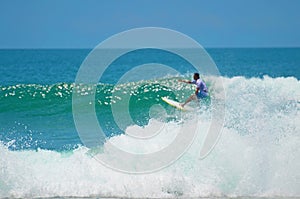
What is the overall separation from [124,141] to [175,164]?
1887mm

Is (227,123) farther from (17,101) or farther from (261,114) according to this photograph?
(17,101)

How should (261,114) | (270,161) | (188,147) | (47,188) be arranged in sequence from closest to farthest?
(47,188) → (270,161) → (188,147) → (261,114)

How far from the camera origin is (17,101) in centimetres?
2073

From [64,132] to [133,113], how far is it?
371 cm

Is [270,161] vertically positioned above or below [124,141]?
above

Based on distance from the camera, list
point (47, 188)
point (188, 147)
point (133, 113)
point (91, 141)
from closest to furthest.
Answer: point (47, 188) < point (188, 147) < point (91, 141) < point (133, 113)

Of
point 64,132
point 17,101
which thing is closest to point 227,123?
point 64,132

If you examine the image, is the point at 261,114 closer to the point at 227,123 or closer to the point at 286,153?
the point at 227,123

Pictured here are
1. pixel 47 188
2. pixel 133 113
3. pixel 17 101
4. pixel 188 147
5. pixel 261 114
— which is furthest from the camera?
pixel 17 101

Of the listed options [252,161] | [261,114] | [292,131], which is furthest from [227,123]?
[252,161]

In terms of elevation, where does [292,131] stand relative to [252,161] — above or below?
above

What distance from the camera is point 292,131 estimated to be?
1173 centimetres

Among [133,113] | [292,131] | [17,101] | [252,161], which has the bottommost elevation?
[17,101]

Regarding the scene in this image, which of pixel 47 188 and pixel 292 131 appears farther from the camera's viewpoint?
pixel 292 131
